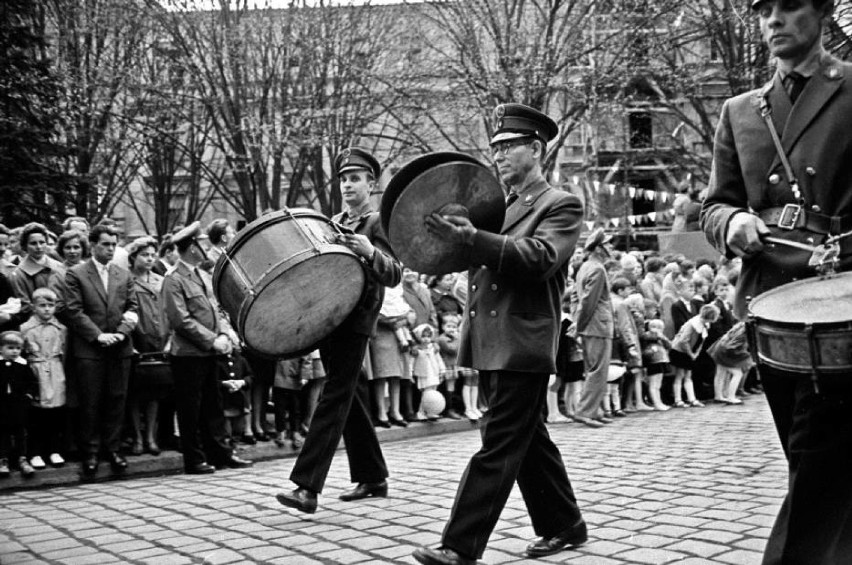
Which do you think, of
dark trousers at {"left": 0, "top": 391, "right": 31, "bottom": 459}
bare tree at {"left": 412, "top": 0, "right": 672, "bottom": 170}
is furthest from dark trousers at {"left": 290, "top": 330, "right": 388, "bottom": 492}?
bare tree at {"left": 412, "top": 0, "right": 672, "bottom": 170}

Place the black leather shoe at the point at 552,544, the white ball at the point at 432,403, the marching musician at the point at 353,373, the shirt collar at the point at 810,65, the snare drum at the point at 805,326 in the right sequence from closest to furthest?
the snare drum at the point at 805,326, the shirt collar at the point at 810,65, the black leather shoe at the point at 552,544, the marching musician at the point at 353,373, the white ball at the point at 432,403

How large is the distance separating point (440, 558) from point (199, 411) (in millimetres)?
5000

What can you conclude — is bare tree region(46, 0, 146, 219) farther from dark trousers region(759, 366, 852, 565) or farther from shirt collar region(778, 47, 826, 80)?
dark trousers region(759, 366, 852, 565)

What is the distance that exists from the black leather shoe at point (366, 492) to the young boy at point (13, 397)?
3194 mm

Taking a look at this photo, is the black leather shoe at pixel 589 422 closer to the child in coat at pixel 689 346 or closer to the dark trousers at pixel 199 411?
the child in coat at pixel 689 346

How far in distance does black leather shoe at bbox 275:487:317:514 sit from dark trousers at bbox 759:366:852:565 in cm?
349

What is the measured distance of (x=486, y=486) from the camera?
4512 millimetres

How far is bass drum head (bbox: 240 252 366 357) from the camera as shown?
5762 mm

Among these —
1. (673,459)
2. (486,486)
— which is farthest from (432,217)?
(673,459)

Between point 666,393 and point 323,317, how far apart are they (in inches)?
380

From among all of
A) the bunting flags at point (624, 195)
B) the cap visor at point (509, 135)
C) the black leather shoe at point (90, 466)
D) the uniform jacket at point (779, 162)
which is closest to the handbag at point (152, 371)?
the black leather shoe at point (90, 466)

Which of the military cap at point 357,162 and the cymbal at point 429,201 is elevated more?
the military cap at point 357,162

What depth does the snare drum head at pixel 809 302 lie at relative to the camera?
2971 millimetres

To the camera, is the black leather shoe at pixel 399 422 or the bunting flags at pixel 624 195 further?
the bunting flags at pixel 624 195
